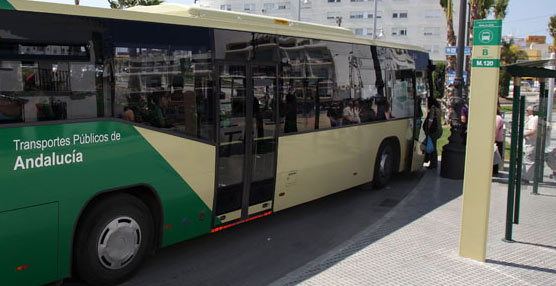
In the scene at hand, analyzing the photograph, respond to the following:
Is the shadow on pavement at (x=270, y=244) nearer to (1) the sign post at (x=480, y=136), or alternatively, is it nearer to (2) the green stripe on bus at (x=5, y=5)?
(1) the sign post at (x=480, y=136)

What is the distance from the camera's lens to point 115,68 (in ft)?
16.7

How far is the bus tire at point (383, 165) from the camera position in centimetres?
1026

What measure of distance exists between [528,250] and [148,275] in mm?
4817

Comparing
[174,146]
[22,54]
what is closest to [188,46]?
[174,146]

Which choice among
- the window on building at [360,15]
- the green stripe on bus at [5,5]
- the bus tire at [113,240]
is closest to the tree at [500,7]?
the window on building at [360,15]

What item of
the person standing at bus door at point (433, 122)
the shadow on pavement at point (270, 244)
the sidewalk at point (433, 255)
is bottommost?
the shadow on pavement at point (270, 244)

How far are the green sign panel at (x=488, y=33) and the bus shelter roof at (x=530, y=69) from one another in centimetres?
69

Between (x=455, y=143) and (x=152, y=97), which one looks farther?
(x=455, y=143)

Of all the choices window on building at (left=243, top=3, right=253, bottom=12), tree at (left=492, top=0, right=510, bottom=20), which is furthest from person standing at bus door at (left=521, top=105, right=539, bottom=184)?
window on building at (left=243, top=3, right=253, bottom=12)

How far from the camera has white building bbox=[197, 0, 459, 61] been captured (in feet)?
213

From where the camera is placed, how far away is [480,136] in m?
5.79

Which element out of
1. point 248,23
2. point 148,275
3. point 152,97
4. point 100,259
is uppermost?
point 248,23

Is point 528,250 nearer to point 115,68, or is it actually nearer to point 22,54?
point 115,68

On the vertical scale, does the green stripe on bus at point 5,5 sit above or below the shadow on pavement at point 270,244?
above
